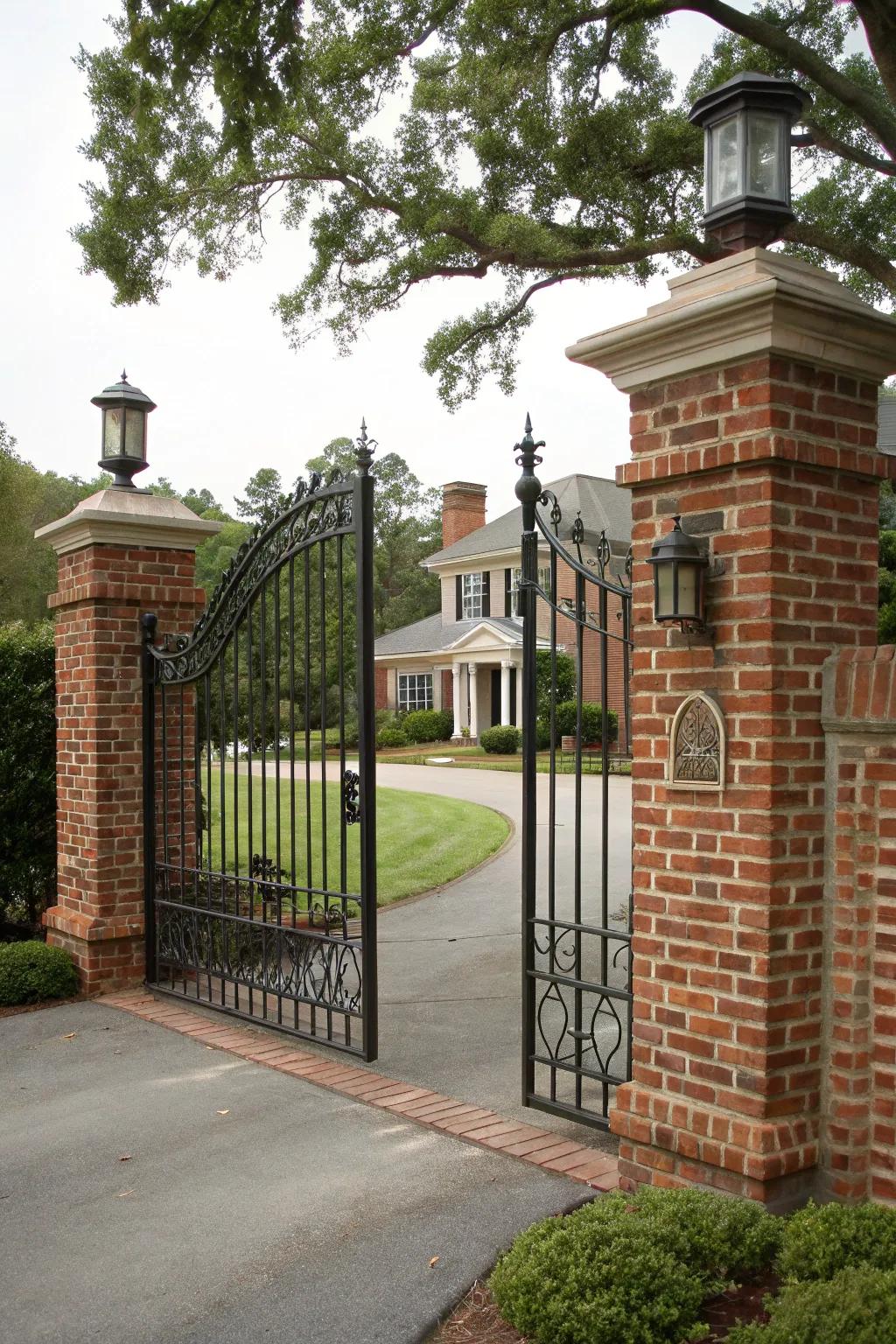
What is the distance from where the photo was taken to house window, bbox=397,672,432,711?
121ft

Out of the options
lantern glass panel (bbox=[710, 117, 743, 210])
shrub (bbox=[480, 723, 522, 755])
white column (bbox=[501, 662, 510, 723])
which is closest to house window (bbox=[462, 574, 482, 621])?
white column (bbox=[501, 662, 510, 723])

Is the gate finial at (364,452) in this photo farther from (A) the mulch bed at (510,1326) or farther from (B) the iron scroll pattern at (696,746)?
(A) the mulch bed at (510,1326)

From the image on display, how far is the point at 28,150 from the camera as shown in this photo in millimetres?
9094

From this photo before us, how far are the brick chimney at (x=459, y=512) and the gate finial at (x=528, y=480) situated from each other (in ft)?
110

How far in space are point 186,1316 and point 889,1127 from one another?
6.79 ft

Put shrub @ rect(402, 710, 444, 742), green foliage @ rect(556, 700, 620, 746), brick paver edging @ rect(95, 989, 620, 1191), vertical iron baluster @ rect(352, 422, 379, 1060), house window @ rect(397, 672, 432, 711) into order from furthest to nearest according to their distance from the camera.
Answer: house window @ rect(397, 672, 432, 711)
shrub @ rect(402, 710, 444, 742)
green foliage @ rect(556, 700, 620, 746)
vertical iron baluster @ rect(352, 422, 379, 1060)
brick paver edging @ rect(95, 989, 620, 1191)

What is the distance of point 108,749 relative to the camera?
266 inches

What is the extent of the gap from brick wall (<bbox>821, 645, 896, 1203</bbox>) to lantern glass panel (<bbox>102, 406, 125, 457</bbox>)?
520 cm

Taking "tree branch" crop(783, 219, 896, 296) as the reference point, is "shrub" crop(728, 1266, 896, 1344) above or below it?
below

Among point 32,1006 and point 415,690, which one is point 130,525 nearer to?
point 32,1006

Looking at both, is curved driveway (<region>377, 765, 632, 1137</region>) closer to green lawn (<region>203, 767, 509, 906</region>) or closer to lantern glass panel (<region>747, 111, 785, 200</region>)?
green lawn (<region>203, 767, 509, 906</region>)

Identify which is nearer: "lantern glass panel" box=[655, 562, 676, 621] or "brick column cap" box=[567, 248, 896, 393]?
"brick column cap" box=[567, 248, 896, 393]

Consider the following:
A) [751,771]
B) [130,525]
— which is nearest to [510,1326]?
[751,771]

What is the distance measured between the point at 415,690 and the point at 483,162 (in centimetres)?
2819
